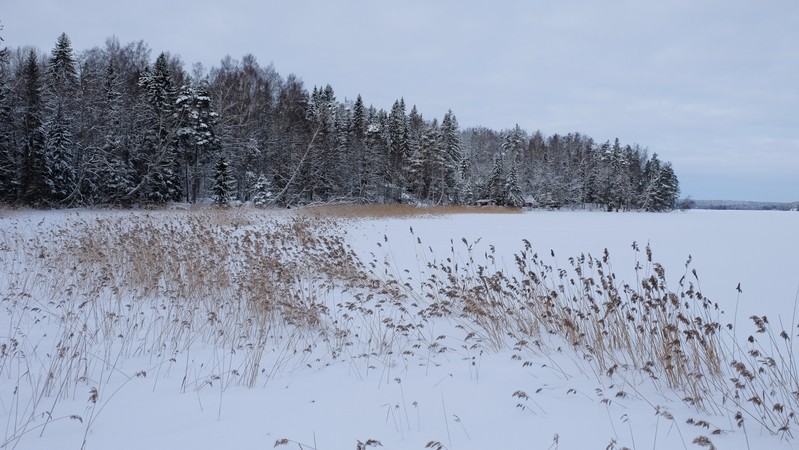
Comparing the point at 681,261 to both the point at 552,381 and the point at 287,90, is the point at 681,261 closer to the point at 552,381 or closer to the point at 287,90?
the point at 552,381

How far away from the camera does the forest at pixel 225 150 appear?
23.3m

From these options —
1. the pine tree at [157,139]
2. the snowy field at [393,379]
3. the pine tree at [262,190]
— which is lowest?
the snowy field at [393,379]

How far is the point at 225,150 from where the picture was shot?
3431cm

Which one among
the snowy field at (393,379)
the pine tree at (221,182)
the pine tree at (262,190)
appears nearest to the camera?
the snowy field at (393,379)

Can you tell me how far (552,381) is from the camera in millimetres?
3338

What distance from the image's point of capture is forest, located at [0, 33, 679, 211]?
23.3 meters

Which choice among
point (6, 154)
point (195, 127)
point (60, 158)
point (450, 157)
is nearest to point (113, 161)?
point (60, 158)

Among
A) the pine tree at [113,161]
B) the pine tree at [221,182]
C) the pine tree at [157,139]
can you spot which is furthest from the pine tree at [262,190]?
the pine tree at [113,161]

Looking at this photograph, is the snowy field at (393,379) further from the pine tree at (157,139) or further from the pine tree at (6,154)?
the pine tree at (157,139)

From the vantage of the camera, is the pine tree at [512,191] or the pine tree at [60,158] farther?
the pine tree at [512,191]

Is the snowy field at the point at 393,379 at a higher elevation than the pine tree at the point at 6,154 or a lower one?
lower

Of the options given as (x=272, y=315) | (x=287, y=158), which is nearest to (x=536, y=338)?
(x=272, y=315)

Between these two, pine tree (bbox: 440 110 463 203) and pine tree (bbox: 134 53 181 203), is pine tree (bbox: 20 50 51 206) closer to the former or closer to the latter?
pine tree (bbox: 134 53 181 203)

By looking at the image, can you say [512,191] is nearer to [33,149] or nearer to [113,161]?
[113,161]
